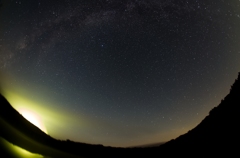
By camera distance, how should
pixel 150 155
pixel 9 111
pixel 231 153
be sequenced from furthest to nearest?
pixel 150 155 < pixel 9 111 < pixel 231 153

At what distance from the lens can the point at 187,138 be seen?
1178cm

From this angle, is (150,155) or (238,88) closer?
(238,88)

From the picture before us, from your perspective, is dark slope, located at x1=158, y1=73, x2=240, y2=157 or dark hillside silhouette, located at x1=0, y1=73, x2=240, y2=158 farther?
dark hillside silhouette, located at x1=0, y1=73, x2=240, y2=158

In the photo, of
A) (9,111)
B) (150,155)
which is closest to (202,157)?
(150,155)

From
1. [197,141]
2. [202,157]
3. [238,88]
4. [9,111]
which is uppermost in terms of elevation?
[9,111]

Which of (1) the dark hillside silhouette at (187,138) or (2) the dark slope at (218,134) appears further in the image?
(1) the dark hillside silhouette at (187,138)

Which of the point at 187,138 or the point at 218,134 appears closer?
the point at 218,134

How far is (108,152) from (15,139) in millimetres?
6885

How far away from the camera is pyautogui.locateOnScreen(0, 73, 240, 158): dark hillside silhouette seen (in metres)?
9.16

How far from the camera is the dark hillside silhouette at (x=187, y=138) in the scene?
9156mm

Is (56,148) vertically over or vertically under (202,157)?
over

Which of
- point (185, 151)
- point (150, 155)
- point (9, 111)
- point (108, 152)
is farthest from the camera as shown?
point (108, 152)

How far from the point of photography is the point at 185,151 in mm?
11258

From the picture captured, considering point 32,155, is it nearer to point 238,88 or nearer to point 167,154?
point 167,154
